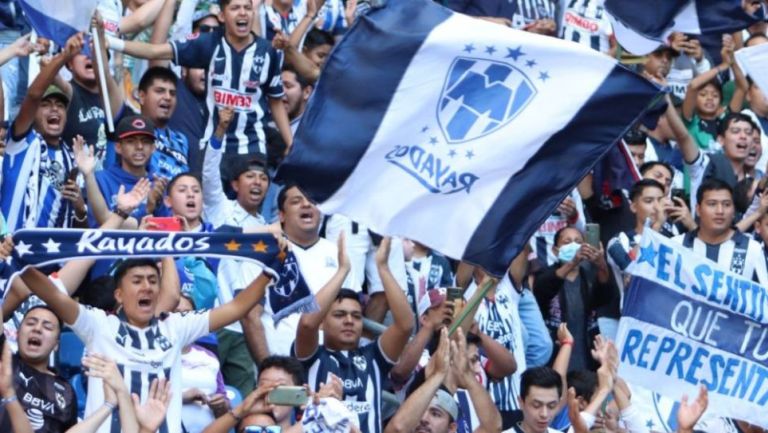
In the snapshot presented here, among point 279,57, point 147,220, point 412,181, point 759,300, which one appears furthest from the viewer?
point 279,57

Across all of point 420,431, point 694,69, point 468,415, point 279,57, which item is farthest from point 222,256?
point 694,69

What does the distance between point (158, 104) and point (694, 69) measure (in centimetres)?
613

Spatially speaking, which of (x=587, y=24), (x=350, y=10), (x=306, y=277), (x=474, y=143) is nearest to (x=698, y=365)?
(x=306, y=277)

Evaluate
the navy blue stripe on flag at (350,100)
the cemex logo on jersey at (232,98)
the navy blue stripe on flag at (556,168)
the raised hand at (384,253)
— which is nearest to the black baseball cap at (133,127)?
the cemex logo on jersey at (232,98)

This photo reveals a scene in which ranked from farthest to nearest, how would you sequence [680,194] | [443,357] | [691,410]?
[680,194] → [691,410] → [443,357]

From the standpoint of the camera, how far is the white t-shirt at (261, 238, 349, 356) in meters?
12.9

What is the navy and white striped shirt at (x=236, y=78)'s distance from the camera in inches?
606

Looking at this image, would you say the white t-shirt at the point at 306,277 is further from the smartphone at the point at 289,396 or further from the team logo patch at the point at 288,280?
the smartphone at the point at 289,396

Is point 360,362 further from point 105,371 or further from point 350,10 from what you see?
point 350,10

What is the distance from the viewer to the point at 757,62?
13.3m

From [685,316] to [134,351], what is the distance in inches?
123

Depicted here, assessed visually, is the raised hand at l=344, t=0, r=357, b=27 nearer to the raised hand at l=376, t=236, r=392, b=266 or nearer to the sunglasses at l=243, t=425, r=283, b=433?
the raised hand at l=376, t=236, r=392, b=266

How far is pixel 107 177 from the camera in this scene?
1358cm

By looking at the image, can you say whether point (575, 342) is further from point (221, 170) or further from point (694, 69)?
point (694, 69)
